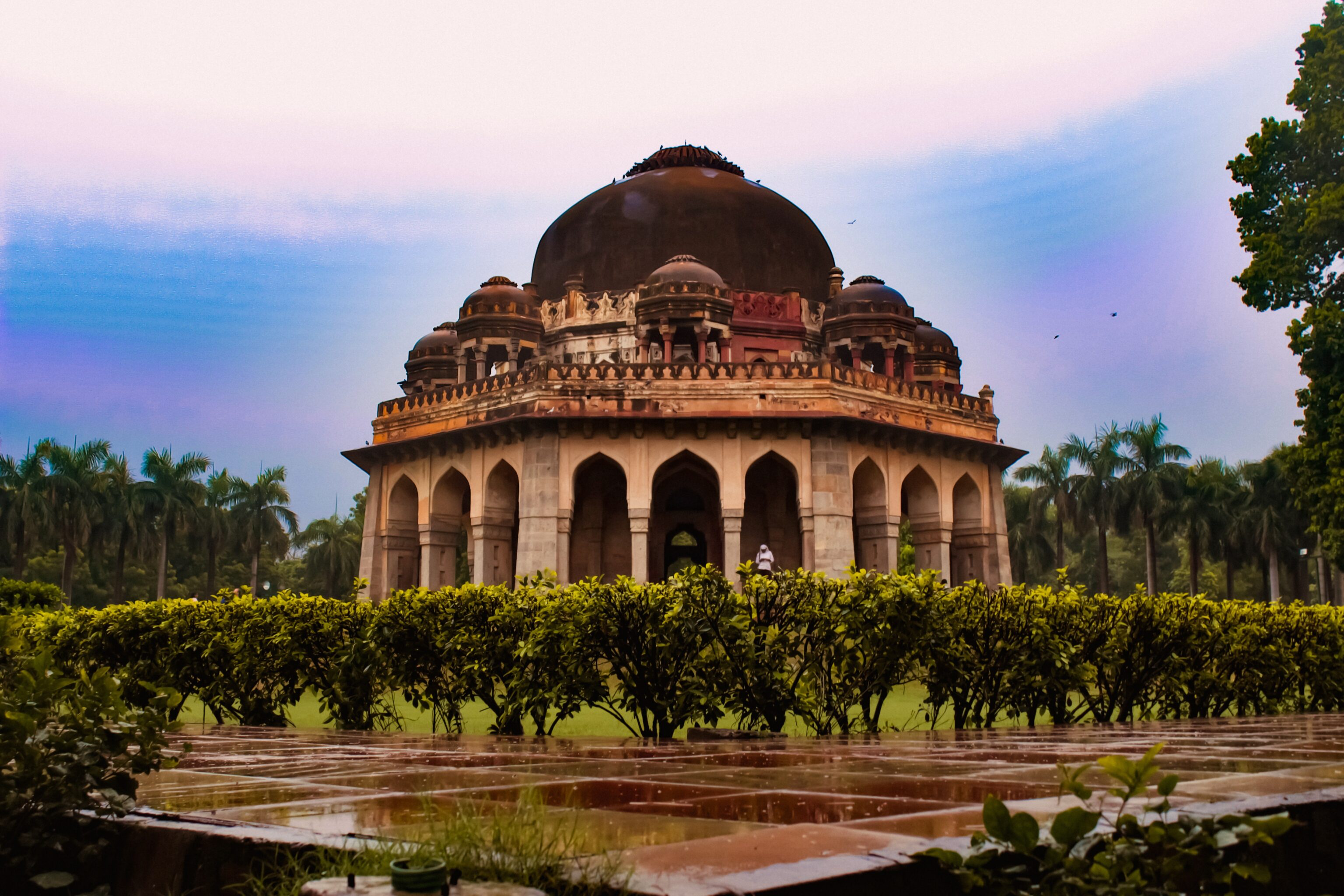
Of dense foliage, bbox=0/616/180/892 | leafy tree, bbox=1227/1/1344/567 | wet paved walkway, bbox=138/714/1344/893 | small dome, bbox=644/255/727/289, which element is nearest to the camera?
wet paved walkway, bbox=138/714/1344/893

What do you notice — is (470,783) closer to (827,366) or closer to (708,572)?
(708,572)

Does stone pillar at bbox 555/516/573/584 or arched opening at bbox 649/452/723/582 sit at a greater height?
arched opening at bbox 649/452/723/582

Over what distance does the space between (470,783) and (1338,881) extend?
2317mm

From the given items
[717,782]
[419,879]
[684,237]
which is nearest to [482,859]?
[419,879]

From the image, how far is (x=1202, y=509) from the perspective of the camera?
3488 centimetres

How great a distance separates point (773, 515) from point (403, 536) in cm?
739

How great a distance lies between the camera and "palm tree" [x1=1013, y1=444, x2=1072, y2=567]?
38594 millimetres

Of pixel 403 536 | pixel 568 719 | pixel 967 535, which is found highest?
pixel 403 536

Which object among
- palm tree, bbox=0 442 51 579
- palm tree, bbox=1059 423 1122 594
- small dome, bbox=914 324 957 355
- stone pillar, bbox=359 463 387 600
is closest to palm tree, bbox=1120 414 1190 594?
palm tree, bbox=1059 423 1122 594

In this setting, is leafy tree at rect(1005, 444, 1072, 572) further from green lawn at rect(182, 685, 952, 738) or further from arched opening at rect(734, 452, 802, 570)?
green lawn at rect(182, 685, 952, 738)

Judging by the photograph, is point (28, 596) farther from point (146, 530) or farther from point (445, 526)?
point (146, 530)

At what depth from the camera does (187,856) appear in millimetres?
2586

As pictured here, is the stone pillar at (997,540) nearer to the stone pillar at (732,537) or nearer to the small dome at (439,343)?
the stone pillar at (732,537)

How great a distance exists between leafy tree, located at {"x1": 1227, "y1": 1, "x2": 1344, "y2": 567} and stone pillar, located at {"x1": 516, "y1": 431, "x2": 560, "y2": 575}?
39.9ft
